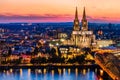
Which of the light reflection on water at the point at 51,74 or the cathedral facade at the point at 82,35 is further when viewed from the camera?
the cathedral facade at the point at 82,35

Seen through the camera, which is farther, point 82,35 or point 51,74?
point 82,35

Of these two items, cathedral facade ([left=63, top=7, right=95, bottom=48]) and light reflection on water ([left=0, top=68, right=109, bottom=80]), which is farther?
cathedral facade ([left=63, top=7, right=95, bottom=48])

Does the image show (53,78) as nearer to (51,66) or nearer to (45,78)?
(45,78)

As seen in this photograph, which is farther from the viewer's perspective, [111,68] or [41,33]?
[41,33]

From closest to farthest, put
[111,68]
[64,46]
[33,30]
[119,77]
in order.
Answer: [119,77] < [111,68] < [64,46] < [33,30]

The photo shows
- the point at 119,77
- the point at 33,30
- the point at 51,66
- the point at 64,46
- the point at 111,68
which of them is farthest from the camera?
the point at 33,30

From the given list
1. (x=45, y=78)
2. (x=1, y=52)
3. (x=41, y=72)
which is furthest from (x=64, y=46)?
(x=45, y=78)
